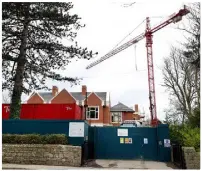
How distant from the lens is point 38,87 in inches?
620

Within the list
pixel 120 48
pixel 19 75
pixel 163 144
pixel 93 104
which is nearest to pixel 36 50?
pixel 19 75

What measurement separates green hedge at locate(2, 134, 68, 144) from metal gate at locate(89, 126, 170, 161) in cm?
295

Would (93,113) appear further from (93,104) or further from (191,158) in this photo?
(191,158)

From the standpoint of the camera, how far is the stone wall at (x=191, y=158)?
11.7m

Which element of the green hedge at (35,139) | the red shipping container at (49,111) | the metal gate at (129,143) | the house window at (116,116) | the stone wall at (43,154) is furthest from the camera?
the house window at (116,116)

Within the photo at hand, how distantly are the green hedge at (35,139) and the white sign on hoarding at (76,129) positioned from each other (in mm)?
597

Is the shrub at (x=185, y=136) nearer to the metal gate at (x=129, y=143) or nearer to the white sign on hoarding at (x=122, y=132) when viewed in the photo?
the metal gate at (x=129, y=143)

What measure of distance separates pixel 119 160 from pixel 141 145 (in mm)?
1582

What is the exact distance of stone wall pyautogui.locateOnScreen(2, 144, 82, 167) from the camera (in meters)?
11.9

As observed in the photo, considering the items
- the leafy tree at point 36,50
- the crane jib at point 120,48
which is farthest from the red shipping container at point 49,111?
the crane jib at point 120,48

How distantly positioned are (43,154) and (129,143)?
5325 millimetres

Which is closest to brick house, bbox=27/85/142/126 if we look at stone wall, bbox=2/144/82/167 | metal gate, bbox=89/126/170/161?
metal gate, bbox=89/126/170/161

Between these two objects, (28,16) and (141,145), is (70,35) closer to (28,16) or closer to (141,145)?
(28,16)

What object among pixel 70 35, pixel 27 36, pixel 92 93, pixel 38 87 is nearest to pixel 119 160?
pixel 38 87
